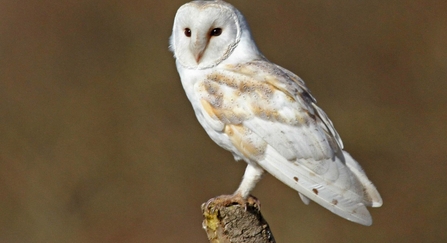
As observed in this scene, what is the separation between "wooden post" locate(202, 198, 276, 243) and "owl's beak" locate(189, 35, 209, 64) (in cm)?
69

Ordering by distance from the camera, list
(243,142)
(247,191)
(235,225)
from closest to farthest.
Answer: (235,225)
(243,142)
(247,191)

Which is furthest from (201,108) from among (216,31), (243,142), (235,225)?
(235,225)

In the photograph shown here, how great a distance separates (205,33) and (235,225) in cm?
85

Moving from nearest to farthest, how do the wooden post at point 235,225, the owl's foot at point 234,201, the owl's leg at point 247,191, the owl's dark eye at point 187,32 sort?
the wooden post at point 235,225 < the owl's foot at point 234,201 < the owl's leg at point 247,191 < the owl's dark eye at point 187,32

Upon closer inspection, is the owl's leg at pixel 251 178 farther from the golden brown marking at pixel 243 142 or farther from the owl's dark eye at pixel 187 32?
the owl's dark eye at pixel 187 32

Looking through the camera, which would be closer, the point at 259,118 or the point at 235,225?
the point at 235,225

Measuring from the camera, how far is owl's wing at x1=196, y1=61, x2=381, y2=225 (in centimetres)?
277

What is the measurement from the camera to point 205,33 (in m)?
2.88

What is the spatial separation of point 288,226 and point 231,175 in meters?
0.70

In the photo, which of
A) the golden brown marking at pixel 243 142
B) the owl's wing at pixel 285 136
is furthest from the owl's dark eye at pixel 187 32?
the golden brown marking at pixel 243 142

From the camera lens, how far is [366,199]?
2826 millimetres

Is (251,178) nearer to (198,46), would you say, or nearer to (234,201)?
(234,201)

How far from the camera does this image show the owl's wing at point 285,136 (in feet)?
9.08

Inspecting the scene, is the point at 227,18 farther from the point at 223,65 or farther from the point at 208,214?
the point at 208,214
